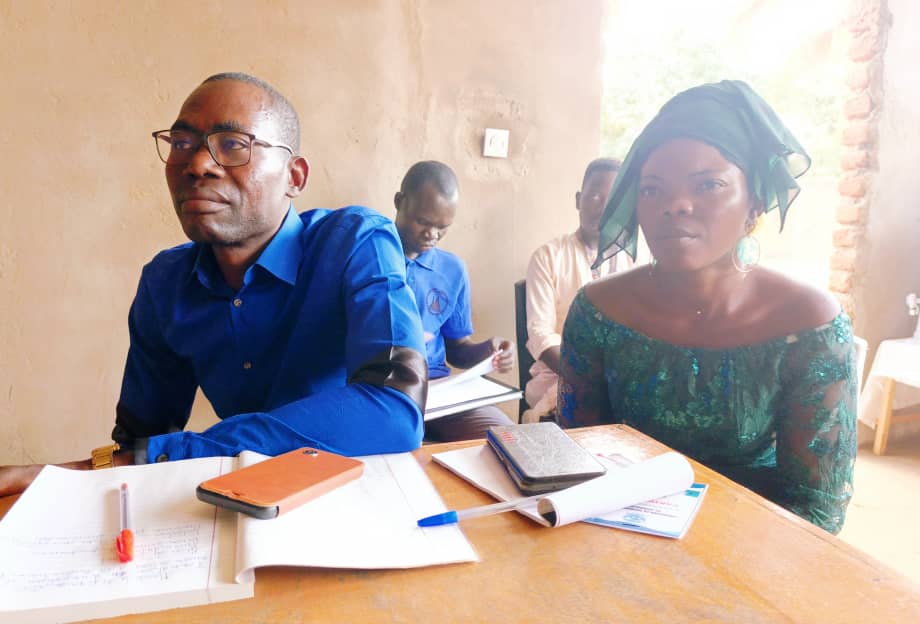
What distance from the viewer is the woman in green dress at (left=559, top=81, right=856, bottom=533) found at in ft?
3.67

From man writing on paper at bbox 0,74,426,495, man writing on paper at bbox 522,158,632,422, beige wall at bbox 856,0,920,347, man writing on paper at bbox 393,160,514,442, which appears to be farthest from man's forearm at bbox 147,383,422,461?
beige wall at bbox 856,0,920,347

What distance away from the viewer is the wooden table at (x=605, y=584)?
0.53 m

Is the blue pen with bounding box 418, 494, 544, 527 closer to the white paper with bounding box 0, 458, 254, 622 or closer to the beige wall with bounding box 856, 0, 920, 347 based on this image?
the white paper with bounding box 0, 458, 254, 622

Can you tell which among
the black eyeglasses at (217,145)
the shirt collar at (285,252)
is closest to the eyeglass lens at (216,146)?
the black eyeglasses at (217,145)

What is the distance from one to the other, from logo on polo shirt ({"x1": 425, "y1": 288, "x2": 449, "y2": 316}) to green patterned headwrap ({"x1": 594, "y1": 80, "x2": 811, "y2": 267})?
1211 millimetres

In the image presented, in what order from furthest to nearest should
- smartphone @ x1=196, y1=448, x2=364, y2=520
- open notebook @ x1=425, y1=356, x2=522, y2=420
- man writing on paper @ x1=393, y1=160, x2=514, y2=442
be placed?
man writing on paper @ x1=393, y1=160, x2=514, y2=442 < open notebook @ x1=425, y1=356, x2=522, y2=420 < smartphone @ x1=196, y1=448, x2=364, y2=520

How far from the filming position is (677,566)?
0.61 m

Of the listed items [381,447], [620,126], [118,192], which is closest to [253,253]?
[381,447]

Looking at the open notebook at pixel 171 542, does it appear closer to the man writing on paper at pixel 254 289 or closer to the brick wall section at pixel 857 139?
the man writing on paper at pixel 254 289

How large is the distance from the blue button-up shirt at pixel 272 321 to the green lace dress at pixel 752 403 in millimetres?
457

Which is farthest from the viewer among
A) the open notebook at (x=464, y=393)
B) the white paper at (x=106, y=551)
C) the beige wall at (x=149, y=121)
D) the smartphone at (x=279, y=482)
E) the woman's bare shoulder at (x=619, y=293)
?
the beige wall at (x=149, y=121)

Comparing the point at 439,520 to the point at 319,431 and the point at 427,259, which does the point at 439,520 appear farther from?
the point at 427,259

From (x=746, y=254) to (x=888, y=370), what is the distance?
2.58m

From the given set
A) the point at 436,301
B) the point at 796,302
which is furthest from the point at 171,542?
the point at 436,301
